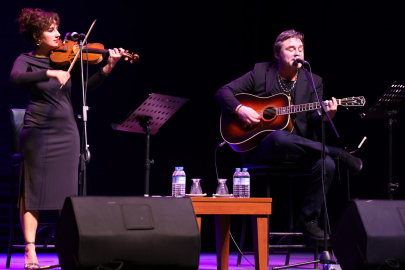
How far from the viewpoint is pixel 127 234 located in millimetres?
2332

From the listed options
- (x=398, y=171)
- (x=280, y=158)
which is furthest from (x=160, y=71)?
(x=398, y=171)

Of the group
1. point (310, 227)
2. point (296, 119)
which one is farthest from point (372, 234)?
point (296, 119)

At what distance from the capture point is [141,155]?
4730mm

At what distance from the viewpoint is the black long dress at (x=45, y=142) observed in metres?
3.26

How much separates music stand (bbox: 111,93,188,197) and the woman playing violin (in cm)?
36

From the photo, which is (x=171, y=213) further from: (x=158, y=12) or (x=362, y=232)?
(x=158, y=12)

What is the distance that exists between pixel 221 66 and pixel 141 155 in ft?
3.78

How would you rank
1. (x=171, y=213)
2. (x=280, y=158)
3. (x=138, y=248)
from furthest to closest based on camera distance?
(x=280, y=158) → (x=171, y=213) → (x=138, y=248)

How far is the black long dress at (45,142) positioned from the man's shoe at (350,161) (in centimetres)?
180

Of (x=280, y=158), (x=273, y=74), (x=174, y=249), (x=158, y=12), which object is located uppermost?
(x=158, y=12)

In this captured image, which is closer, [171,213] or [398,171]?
[171,213]

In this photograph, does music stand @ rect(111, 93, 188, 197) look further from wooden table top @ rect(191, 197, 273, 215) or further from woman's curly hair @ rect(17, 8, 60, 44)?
woman's curly hair @ rect(17, 8, 60, 44)

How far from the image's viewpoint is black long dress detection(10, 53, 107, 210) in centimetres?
326

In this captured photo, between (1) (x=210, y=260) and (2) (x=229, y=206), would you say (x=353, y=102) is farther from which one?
(1) (x=210, y=260)
